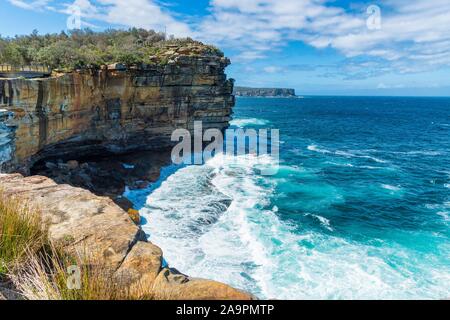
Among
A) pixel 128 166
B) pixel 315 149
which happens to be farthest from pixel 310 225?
pixel 315 149

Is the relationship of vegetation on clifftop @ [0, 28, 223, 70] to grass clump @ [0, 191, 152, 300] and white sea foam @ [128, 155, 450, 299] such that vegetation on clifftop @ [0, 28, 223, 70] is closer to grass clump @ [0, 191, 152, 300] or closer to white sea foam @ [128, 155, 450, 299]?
white sea foam @ [128, 155, 450, 299]

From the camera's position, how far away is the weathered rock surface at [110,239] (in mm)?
4496

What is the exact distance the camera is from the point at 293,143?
48.3 metres

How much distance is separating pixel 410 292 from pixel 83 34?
4300cm

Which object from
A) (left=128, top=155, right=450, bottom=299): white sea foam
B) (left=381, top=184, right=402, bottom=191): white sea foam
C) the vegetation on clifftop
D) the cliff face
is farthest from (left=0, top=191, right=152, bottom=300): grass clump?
(left=381, top=184, right=402, bottom=191): white sea foam

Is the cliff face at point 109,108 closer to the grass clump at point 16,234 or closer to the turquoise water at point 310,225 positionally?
the turquoise water at point 310,225

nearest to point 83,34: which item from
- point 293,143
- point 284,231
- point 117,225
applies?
point 293,143

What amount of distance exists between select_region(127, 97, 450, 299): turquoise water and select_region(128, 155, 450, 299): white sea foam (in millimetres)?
50

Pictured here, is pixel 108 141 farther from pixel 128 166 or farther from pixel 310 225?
pixel 310 225

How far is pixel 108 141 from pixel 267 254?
19.0 meters

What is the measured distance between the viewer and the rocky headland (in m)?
5.42

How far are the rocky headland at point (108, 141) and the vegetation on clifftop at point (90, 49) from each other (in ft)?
2.12

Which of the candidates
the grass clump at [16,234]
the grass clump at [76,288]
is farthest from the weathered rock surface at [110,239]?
the grass clump at [16,234]

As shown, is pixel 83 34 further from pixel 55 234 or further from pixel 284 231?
pixel 55 234
